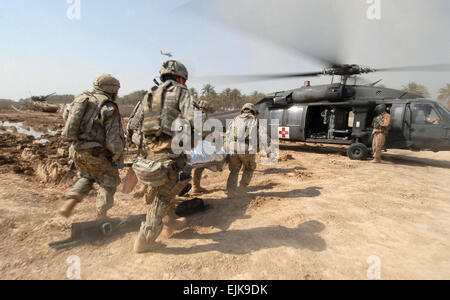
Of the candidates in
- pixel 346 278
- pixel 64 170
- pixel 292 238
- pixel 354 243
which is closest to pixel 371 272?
pixel 346 278

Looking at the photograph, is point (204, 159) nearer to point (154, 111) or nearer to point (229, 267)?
point (154, 111)

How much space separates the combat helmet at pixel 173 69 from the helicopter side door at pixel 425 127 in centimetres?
727

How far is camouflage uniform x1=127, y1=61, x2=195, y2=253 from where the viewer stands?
7.72ft

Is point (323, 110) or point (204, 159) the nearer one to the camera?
point (204, 159)

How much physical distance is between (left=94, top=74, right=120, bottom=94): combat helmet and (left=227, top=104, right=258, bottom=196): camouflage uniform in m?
2.08

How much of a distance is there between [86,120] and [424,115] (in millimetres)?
8441

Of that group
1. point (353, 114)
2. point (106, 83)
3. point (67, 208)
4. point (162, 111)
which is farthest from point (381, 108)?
point (67, 208)

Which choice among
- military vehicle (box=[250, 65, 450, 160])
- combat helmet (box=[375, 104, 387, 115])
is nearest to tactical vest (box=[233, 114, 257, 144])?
combat helmet (box=[375, 104, 387, 115])

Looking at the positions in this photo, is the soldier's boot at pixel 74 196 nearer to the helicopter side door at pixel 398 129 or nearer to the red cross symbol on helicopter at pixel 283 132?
the red cross symbol on helicopter at pixel 283 132

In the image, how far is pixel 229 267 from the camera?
215 cm

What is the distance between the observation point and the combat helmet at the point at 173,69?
2.62 m

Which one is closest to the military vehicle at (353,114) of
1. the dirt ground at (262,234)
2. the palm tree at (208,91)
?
the dirt ground at (262,234)

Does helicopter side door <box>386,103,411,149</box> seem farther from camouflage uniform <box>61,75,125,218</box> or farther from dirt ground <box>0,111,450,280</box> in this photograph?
camouflage uniform <box>61,75,125,218</box>
